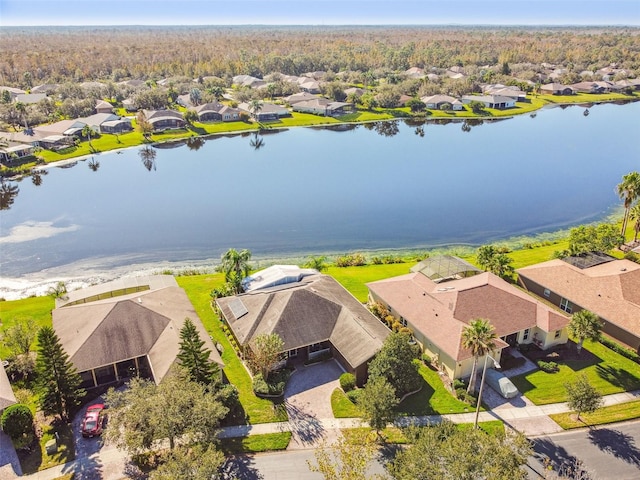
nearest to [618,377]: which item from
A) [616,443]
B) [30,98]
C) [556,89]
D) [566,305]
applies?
[616,443]

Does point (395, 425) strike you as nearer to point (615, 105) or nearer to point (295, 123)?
point (295, 123)

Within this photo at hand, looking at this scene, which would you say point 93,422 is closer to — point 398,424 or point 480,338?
point 398,424

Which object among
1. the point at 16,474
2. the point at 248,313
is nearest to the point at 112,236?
the point at 248,313

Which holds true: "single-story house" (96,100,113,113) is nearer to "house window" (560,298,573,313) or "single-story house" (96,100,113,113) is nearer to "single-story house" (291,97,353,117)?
"single-story house" (291,97,353,117)

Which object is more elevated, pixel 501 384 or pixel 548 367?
pixel 501 384

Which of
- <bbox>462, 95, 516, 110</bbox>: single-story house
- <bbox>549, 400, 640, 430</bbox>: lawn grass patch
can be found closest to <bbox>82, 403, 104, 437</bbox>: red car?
<bbox>549, 400, 640, 430</bbox>: lawn grass patch

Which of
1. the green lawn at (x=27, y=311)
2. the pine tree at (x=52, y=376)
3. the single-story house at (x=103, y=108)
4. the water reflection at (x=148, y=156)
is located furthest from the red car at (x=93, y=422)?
the single-story house at (x=103, y=108)

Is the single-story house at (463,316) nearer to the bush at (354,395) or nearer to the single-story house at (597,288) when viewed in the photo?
the single-story house at (597,288)
